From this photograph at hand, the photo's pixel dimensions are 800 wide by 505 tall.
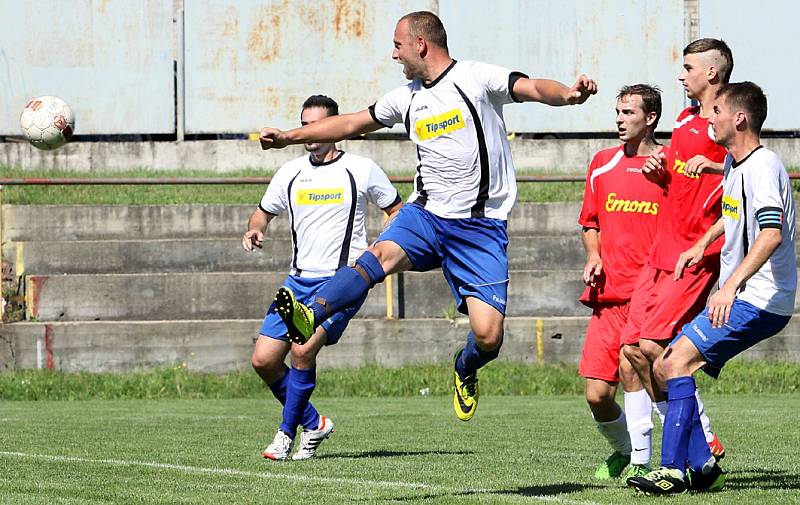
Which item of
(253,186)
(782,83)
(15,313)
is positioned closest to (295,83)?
(253,186)

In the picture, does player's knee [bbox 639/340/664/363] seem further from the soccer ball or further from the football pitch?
the soccer ball

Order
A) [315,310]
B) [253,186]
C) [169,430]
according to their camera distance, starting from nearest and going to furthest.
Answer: [315,310]
[169,430]
[253,186]

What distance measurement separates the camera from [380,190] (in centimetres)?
970

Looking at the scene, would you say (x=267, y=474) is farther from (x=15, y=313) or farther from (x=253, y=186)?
(x=253, y=186)

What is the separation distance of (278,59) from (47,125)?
10942 millimetres

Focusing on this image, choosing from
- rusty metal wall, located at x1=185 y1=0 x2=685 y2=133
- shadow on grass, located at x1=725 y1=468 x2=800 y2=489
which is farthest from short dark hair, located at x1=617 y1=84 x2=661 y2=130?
rusty metal wall, located at x1=185 y1=0 x2=685 y2=133

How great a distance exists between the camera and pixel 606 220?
803cm

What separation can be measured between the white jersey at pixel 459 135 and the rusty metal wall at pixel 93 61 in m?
15.5

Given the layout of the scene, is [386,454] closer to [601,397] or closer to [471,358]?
[471,358]

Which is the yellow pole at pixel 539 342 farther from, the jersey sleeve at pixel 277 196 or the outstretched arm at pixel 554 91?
the outstretched arm at pixel 554 91

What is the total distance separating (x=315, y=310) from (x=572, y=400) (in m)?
8.58

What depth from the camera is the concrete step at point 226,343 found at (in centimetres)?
1678

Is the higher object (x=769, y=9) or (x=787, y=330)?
(x=769, y=9)

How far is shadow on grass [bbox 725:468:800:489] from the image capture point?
6886mm
